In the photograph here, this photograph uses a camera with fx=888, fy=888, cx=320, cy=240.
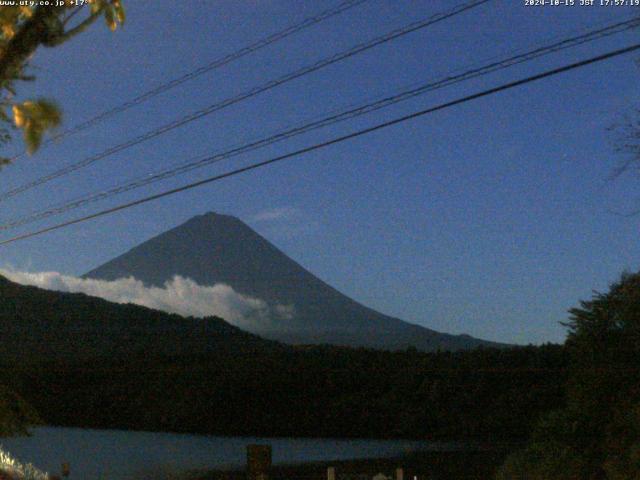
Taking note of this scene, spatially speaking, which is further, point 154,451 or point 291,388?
point 291,388

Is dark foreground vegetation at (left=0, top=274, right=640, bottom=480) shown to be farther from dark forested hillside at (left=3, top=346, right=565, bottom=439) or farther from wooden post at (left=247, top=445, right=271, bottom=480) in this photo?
wooden post at (left=247, top=445, right=271, bottom=480)

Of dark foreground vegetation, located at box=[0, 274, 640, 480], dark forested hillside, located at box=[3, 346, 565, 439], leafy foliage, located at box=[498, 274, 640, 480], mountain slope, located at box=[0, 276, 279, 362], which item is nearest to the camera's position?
leafy foliage, located at box=[498, 274, 640, 480]

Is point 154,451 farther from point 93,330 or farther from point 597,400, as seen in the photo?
point 93,330

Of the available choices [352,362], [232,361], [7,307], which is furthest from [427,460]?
[7,307]

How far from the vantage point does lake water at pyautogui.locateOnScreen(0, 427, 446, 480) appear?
2609 cm

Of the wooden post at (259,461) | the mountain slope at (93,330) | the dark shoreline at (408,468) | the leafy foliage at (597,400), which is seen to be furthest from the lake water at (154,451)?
the wooden post at (259,461)

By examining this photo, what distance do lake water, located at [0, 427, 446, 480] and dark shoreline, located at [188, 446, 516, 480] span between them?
1471 millimetres

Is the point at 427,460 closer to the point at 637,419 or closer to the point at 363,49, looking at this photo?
the point at 637,419

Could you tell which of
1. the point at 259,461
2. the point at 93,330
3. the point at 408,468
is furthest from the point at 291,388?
the point at 259,461

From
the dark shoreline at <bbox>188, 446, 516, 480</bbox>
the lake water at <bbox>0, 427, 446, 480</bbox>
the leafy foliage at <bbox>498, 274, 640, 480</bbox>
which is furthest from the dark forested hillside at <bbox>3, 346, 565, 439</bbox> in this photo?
the leafy foliage at <bbox>498, 274, 640, 480</bbox>

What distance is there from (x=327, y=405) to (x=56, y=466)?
14.7 metres

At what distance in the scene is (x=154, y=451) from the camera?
32.0 metres

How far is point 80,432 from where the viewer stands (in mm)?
40781

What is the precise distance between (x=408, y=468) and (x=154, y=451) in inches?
461
